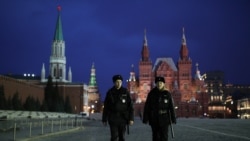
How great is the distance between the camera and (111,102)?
9.12 metres

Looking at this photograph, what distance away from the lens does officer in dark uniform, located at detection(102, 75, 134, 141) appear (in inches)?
355

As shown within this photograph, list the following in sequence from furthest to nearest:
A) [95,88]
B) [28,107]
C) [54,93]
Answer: [95,88]
[54,93]
[28,107]

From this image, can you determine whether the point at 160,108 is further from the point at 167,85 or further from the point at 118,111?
the point at 167,85

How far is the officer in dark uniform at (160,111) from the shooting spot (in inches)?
341

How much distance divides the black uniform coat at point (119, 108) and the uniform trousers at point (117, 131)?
0.09 metres

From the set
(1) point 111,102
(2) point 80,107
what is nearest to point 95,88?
(2) point 80,107

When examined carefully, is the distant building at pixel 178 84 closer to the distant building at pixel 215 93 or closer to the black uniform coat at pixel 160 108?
the distant building at pixel 215 93

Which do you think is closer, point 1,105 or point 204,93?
point 1,105

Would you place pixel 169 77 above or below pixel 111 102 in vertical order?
above

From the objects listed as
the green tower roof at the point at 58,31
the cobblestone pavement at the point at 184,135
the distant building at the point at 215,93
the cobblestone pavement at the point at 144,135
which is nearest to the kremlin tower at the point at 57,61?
the green tower roof at the point at 58,31

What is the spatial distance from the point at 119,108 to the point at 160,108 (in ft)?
3.21

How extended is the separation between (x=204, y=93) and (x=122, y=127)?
12248cm

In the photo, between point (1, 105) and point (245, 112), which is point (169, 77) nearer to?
point (245, 112)

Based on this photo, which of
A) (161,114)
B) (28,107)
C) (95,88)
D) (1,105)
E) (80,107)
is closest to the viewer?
(161,114)
